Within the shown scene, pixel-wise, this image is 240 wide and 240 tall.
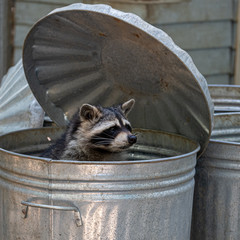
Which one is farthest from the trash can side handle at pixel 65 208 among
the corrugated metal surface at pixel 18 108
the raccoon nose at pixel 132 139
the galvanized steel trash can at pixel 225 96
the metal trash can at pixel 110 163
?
the galvanized steel trash can at pixel 225 96

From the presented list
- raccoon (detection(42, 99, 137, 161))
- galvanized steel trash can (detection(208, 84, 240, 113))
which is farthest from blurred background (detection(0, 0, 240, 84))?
raccoon (detection(42, 99, 137, 161))

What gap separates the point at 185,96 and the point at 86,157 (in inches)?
27.0

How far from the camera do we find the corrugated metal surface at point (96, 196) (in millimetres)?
2623

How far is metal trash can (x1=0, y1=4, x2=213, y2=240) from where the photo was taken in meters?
2.65

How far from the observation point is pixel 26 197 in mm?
2748

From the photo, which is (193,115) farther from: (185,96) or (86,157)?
(86,157)

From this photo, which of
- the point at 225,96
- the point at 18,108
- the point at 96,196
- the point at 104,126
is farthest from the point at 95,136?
the point at 225,96

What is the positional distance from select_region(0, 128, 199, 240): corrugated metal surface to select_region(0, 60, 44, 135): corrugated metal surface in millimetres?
1128

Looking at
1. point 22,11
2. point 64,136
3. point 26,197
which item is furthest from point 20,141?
point 22,11

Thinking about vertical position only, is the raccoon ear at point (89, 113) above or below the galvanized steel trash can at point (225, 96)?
above

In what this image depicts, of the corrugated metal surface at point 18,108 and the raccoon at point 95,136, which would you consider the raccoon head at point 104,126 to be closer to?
the raccoon at point 95,136

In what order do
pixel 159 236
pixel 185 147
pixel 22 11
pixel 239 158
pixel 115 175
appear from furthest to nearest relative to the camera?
pixel 22 11, pixel 185 147, pixel 239 158, pixel 159 236, pixel 115 175

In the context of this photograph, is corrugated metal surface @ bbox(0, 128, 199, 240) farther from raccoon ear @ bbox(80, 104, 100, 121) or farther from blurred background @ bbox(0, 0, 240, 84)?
blurred background @ bbox(0, 0, 240, 84)

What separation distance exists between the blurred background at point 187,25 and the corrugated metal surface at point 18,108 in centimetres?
177
